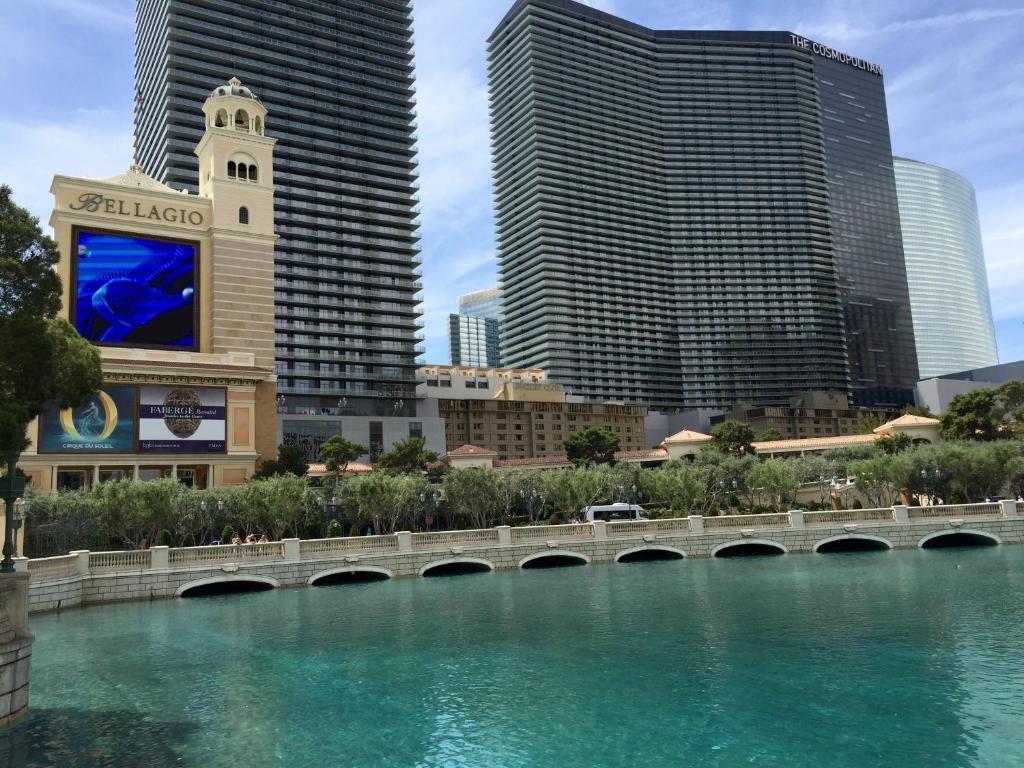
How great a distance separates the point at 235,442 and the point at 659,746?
71.9m

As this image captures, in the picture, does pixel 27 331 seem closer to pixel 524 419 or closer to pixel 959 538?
pixel 959 538

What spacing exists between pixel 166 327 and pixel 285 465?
20153 mm

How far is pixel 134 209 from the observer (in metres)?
84.8

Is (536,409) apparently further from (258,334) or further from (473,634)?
(473,634)

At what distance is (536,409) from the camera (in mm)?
169750

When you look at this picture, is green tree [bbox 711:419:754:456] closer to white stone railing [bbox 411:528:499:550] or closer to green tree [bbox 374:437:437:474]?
green tree [bbox 374:437:437:474]

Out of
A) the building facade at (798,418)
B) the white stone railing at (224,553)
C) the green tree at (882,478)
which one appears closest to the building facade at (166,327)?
the white stone railing at (224,553)

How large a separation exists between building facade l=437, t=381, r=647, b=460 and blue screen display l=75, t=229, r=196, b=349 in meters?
73.7

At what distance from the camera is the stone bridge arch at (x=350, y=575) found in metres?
51.5

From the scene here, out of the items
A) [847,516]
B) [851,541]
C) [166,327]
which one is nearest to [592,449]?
[847,516]

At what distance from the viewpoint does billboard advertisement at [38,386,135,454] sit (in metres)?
75.1

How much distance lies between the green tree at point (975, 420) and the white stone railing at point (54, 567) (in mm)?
90169

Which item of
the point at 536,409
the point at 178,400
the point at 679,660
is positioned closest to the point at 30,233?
the point at 679,660

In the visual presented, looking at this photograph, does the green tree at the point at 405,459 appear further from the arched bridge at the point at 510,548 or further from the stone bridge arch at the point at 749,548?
the stone bridge arch at the point at 749,548
